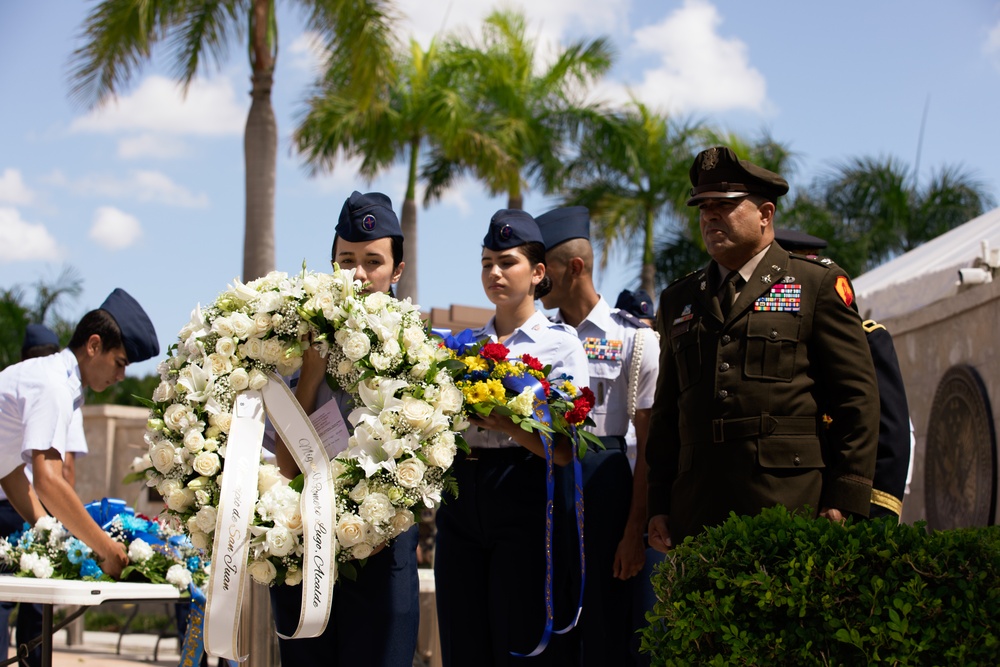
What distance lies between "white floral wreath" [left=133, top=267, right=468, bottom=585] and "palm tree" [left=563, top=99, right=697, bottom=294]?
1930 cm

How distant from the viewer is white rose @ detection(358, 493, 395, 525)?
3311mm

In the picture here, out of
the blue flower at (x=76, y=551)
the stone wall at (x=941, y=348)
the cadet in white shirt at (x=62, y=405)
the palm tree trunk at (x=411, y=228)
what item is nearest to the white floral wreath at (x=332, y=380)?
the cadet in white shirt at (x=62, y=405)

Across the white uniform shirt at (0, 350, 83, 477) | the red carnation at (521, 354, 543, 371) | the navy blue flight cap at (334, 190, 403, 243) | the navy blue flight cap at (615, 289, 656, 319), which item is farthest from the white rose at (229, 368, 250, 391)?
the navy blue flight cap at (615, 289, 656, 319)

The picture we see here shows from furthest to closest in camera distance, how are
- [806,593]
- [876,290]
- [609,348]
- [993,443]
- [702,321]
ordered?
[876,290]
[993,443]
[609,348]
[702,321]
[806,593]

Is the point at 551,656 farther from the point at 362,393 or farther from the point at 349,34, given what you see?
the point at 349,34

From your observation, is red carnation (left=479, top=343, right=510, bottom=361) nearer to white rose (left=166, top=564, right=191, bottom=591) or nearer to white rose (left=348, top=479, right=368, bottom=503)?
white rose (left=348, top=479, right=368, bottom=503)

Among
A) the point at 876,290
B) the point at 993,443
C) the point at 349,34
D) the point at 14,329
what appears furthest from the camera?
the point at 14,329

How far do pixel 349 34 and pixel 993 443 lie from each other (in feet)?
29.7

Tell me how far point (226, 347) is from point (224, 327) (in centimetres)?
7

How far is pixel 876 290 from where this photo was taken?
10.8m

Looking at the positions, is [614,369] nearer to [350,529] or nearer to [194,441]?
[350,529]

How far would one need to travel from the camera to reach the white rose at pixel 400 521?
3.35 meters

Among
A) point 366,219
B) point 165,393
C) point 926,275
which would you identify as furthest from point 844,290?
point 926,275

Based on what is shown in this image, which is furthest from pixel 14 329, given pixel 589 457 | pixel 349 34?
pixel 589 457
